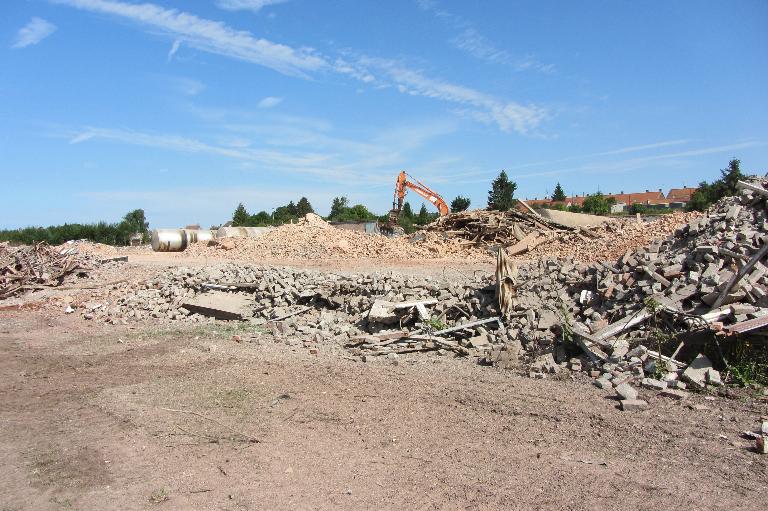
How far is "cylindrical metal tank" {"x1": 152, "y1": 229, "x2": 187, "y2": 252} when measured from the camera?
94.8ft

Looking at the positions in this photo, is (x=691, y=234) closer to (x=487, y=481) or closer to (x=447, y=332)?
(x=447, y=332)

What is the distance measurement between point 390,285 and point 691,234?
18.0ft

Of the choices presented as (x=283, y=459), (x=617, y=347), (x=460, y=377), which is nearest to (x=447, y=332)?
(x=460, y=377)

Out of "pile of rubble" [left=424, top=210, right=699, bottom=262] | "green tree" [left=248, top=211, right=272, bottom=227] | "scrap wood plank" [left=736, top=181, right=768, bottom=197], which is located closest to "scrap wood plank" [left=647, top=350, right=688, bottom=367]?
"scrap wood plank" [left=736, top=181, right=768, bottom=197]

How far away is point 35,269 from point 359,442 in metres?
16.3

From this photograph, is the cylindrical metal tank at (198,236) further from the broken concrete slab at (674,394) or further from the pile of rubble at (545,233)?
the broken concrete slab at (674,394)

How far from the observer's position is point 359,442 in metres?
5.28

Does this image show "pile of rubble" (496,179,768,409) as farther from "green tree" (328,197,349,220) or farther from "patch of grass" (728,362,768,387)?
"green tree" (328,197,349,220)

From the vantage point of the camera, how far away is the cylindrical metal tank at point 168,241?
94.8 feet

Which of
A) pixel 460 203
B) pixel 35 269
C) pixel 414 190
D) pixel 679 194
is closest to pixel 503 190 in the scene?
pixel 460 203

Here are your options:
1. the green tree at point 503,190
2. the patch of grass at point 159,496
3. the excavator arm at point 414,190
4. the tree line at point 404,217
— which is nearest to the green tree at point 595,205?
the tree line at point 404,217

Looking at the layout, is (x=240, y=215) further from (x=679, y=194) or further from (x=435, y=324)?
(x=679, y=194)

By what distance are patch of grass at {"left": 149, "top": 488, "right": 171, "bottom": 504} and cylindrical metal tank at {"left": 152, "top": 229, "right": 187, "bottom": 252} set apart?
1044 inches

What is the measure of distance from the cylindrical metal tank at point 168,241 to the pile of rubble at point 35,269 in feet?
29.6
